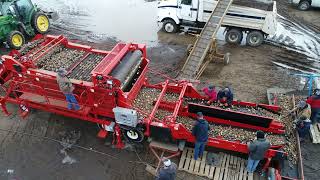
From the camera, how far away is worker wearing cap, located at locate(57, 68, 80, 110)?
344 inches

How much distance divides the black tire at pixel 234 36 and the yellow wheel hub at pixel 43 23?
9.38 m

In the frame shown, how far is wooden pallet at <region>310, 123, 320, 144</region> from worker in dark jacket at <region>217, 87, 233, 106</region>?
109 inches

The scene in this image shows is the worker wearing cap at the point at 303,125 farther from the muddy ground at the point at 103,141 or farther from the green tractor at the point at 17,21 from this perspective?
the green tractor at the point at 17,21

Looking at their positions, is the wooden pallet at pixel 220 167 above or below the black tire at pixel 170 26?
below

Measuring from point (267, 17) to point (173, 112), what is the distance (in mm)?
7839

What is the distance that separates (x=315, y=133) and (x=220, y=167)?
3.51m

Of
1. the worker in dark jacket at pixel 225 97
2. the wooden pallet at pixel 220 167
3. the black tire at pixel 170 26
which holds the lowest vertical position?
the wooden pallet at pixel 220 167

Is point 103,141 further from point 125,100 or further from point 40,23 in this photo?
point 40,23

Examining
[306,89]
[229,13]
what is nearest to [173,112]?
[306,89]

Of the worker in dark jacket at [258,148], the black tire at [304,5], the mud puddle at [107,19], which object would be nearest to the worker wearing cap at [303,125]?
the worker in dark jacket at [258,148]

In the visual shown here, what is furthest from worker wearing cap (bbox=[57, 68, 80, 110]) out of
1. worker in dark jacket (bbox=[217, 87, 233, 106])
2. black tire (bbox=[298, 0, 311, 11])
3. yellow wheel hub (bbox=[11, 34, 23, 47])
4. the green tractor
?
black tire (bbox=[298, 0, 311, 11])

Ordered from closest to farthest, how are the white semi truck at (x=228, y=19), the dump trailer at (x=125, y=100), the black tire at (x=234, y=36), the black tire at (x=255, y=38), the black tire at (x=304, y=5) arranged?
the dump trailer at (x=125, y=100), the white semi truck at (x=228, y=19), the black tire at (x=255, y=38), the black tire at (x=234, y=36), the black tire at (x=304, y=5)

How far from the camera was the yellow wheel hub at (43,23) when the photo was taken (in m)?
15.9

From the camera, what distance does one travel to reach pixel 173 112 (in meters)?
9.27
